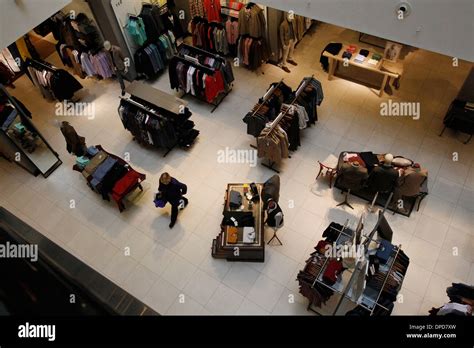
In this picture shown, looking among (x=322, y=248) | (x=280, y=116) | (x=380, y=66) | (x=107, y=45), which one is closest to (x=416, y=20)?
(x=280, y=116)

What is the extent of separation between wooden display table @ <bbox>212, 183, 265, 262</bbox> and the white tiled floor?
7.4 inches

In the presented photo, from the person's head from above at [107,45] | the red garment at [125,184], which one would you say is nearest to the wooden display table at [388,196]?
the red garment at [125,184]

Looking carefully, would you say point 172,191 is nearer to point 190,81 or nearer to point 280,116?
point 280,116

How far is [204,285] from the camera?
6949 mm

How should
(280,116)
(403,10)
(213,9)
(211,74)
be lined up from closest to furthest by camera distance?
(403,10), (280,116), (211,74), (213,9)

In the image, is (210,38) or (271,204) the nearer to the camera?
(271,204)

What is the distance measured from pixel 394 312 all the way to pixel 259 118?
4.42m

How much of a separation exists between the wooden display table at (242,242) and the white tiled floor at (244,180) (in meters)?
0.19

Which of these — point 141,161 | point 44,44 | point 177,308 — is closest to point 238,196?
point 177,308

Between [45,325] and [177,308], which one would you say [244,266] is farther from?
[45,325]

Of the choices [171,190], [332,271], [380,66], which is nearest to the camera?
[332,271]

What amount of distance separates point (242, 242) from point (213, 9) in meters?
6.28

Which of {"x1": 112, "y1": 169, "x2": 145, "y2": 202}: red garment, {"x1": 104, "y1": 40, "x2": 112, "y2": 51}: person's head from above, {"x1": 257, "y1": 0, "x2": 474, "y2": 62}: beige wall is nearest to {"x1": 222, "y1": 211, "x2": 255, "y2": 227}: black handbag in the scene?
{"x1": 112, "y1": 169, "x2": 145, "y2": 202}: red garment

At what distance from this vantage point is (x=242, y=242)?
6.88 meters
